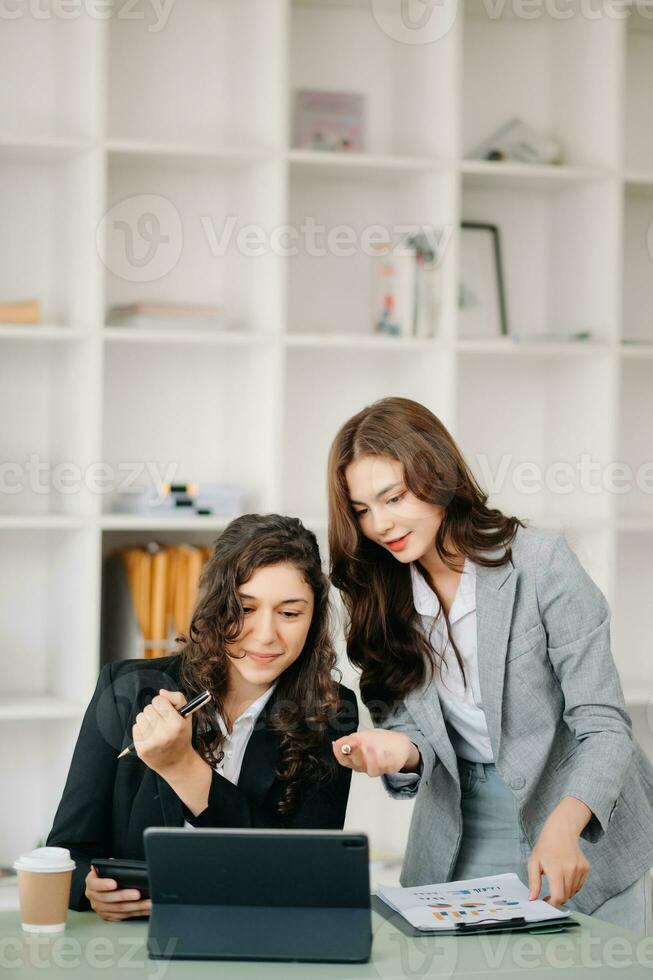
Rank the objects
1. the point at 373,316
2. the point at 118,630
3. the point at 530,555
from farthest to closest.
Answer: the point at 373,316 → the point at 118,630 → the point at 530,555

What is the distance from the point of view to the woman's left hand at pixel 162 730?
5.15 ft

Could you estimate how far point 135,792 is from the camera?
1811 millimetres

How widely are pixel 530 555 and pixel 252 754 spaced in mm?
552

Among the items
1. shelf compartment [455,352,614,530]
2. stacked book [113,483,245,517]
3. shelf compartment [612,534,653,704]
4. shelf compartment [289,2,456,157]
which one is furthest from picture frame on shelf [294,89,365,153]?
shelf compartment [612,534,653,704]

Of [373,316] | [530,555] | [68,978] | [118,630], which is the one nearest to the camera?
[68,978]

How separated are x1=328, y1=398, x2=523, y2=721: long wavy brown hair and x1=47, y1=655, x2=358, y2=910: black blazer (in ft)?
0.63

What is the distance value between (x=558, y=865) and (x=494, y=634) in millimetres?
415

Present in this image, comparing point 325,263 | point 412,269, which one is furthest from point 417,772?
point 325,263

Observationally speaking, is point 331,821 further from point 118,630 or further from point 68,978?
point 118,630

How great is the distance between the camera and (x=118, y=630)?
318cm

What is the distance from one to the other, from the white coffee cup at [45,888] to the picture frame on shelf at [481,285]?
222 cm

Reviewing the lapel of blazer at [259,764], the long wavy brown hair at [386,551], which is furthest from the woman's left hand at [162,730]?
the long wavy brown hair at [386,551]

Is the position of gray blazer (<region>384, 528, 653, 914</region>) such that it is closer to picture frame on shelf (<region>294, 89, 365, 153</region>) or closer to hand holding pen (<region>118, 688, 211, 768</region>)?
hand holding pen (<region>118, 688, 211, 768</region>)

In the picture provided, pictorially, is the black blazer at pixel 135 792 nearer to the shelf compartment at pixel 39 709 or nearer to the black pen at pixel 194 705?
the black pen at pixel 194 705
